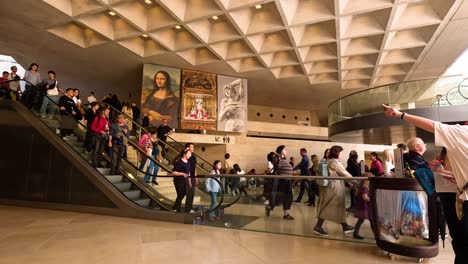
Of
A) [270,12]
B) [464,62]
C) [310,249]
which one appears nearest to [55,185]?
[310,249]

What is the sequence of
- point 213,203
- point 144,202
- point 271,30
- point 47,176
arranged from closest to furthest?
point 213,203 < point 144,202 < point 47,176 < point 271,30

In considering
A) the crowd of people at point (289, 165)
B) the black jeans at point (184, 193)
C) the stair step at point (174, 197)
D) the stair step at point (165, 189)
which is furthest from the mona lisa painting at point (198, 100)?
the black jeans at point (184, 193)

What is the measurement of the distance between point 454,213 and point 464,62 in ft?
50.1

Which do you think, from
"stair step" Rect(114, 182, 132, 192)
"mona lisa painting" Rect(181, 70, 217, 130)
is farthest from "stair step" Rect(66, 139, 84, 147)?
"mona lisa painting" Rect(181, 70, 217, 130)

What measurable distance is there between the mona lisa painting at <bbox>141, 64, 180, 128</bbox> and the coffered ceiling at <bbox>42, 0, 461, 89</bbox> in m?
1.22

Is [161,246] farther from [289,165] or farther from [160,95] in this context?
[160,95]

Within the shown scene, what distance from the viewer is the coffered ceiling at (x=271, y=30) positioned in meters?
9.57

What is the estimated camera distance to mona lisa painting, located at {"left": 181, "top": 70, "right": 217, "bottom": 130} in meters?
14.2

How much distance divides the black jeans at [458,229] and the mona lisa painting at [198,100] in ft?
41.8

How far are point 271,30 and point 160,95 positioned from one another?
21.1 feet

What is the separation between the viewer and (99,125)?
6.87 metres

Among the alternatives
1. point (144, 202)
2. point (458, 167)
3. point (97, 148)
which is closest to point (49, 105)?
point (97, 148)

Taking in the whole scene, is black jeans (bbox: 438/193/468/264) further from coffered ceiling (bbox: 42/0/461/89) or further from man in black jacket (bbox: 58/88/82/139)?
coffered ceiling (bbox: 42/0/461/89)

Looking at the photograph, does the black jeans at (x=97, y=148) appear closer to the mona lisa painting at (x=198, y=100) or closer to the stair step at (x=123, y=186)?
the stair step at (x=123, y=186)
